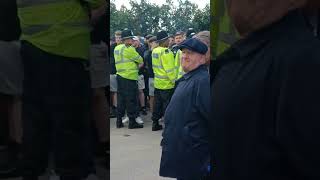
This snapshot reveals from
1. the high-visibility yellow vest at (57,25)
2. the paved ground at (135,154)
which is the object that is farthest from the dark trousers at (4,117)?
the paved ground at (135,154)

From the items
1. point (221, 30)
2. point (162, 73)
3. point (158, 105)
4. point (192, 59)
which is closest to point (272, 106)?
point (221, 30)

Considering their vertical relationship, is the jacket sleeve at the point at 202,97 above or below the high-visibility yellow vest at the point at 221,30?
below

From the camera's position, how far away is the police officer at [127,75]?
6504 mm

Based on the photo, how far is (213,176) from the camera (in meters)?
1.36

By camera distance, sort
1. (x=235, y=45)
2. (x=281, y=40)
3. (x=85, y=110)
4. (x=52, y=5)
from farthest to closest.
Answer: (x=85, y=110), (x=52, y=5), (x=235, y=45), (x=281, y=40)

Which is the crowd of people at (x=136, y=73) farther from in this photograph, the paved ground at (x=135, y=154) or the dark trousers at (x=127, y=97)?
the paved ground at (x=135, y=154)

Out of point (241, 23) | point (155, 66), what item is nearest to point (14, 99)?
point (241, 23)

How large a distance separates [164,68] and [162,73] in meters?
0.25

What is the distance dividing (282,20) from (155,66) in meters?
4.74

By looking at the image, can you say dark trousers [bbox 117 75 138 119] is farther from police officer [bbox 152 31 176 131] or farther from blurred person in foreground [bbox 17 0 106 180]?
blurred person in foreground [bbox 17 0 106 180]

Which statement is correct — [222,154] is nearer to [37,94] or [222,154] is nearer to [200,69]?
[37,94]

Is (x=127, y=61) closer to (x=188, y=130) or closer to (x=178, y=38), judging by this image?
(x=178, y=38)

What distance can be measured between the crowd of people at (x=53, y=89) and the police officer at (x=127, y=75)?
15.1ft

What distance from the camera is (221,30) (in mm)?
1363
